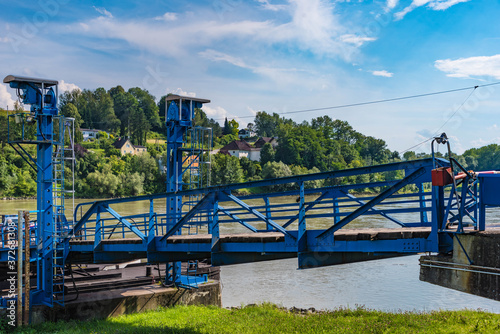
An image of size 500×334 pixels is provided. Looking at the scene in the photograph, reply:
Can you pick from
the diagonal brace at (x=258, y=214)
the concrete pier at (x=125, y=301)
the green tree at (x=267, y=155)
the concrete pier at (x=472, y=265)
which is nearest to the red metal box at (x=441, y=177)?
the concrete pier at (x=472, y=265)

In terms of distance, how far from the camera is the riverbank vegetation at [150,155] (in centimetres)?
7281

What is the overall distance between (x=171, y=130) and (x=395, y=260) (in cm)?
1940

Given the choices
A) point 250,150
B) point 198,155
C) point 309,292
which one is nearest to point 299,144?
point 250,150

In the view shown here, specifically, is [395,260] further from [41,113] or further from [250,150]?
[250,150]

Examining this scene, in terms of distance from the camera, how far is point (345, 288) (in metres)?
22.5

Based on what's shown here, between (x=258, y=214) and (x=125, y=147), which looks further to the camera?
(x=125, y=147)

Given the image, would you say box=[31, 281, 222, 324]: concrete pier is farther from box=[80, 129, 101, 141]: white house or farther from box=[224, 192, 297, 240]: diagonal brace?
box=[80, 129, 101, 141]: white house

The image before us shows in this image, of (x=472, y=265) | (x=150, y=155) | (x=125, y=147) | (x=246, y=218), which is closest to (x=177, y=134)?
(x=246, y=218)

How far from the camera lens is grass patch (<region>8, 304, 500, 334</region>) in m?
12.7

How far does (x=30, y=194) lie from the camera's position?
7019 cm

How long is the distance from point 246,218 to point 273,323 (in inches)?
151

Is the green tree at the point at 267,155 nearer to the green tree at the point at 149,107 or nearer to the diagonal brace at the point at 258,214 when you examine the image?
the green tree at the point at 149,107

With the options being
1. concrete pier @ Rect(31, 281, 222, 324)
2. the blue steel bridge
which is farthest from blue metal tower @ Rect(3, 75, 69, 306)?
concrete pier @ Rect(31, 281, 222, 324)

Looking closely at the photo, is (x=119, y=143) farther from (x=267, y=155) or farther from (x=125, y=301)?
(x=125, y=301)
